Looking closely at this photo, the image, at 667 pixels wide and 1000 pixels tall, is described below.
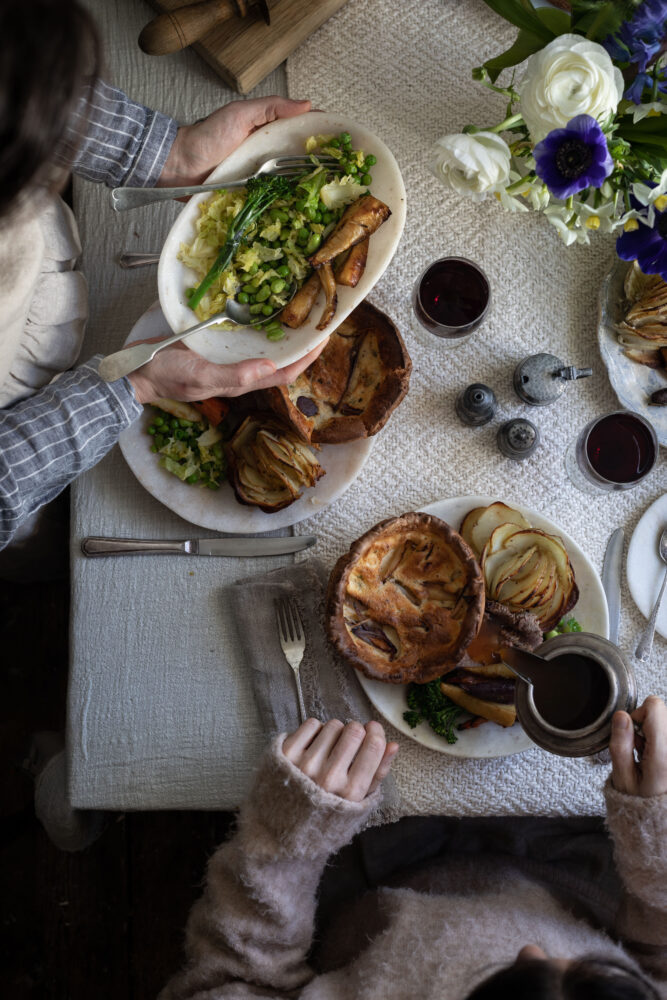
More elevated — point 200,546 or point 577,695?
point 200,546

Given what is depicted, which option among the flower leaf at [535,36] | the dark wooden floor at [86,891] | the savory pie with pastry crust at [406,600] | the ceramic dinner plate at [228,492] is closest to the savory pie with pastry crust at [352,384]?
the ceramic dinner plate at [228,492]

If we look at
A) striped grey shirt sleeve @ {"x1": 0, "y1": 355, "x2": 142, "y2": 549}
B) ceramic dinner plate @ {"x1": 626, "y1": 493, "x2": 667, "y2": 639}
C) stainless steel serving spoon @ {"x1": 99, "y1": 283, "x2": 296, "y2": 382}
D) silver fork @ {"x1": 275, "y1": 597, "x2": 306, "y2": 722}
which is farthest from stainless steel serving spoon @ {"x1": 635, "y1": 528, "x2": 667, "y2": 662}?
striped grey shirt sleeve @ {"x1": 0, "y1": 355, "x2": 142, "y2": 549}

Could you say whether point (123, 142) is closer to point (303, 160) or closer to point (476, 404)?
point (303, 160)

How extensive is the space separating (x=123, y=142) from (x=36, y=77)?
599 mm

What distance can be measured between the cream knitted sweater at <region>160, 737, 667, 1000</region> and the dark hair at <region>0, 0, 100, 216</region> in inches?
35.9

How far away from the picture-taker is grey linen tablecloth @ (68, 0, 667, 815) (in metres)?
1.33

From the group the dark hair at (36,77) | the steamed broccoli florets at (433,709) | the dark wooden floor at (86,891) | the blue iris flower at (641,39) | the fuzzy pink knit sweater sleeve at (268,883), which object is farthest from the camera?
the dark wooden floor at (86,891)

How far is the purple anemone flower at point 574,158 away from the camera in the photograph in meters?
0.95

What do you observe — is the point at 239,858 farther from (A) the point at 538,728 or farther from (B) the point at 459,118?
(B) the point at 459,118

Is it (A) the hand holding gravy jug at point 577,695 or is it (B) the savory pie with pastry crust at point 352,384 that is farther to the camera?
(B) the savory pie with pastry crust at point 352,384

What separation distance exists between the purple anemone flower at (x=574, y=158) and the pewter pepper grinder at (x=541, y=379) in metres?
0.44

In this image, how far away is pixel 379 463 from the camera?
143 cm

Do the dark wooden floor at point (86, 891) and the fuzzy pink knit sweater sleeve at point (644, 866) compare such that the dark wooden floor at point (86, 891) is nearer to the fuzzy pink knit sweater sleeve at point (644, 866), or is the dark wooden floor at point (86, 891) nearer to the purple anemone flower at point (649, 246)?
the fuzzy pink knit sweater sleeve at point (644, 866)

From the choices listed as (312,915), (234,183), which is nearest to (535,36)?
(234,183)
